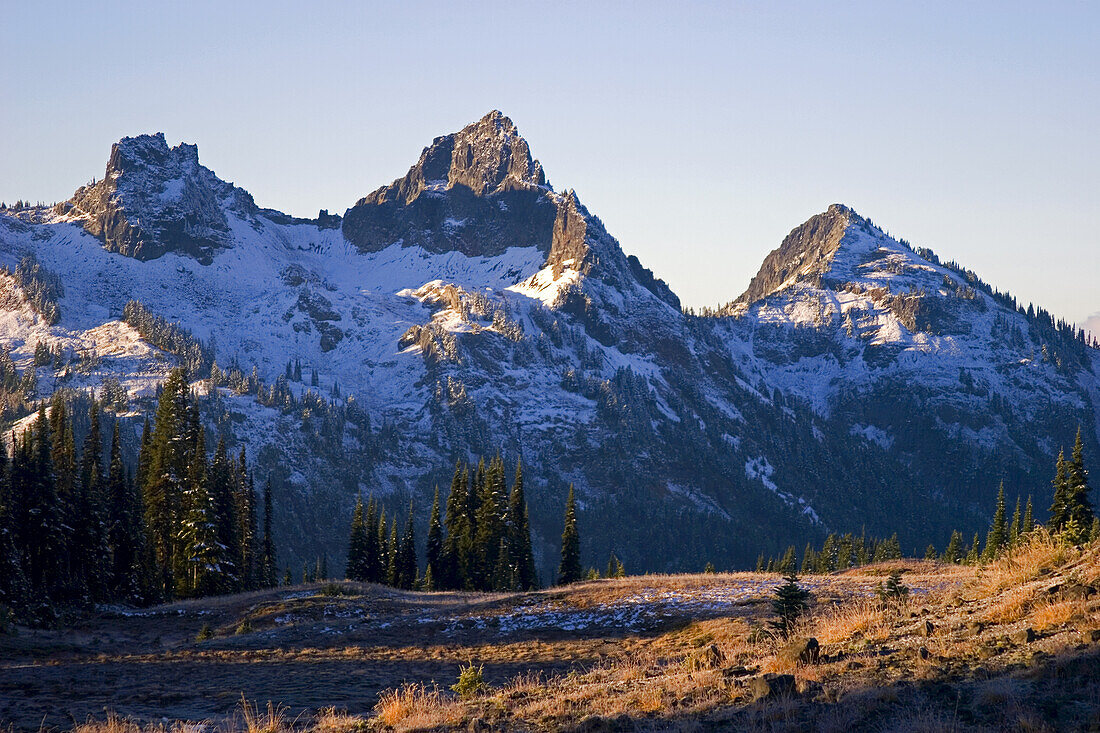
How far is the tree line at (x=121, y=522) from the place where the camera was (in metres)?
49.1

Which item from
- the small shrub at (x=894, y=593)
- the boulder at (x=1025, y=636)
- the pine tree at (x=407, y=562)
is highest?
the boulder at (x=1025, y=636)

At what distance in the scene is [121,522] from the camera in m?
62.3

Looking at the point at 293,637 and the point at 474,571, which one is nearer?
the point at 293,637

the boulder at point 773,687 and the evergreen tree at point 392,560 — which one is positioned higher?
the boulder at point 773,687

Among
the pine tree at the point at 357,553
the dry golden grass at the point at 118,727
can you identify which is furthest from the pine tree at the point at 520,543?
the dry golden grass at the point at 118,727

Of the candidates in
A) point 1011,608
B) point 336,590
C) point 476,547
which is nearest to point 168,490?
point 476,547

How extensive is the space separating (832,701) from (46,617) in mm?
37468

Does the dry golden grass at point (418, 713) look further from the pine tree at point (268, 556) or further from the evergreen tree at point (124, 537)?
the pine tree at point (268, 556)

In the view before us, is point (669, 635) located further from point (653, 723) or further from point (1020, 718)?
point (1020, 718)

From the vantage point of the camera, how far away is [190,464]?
7181 centimetres

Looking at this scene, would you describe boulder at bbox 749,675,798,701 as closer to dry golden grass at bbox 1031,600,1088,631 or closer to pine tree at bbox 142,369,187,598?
dry golden grass at bbox 1031,600,1088,631

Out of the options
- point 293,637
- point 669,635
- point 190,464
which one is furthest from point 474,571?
point 669,635

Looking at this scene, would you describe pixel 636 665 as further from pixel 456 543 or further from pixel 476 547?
pixel 456 543

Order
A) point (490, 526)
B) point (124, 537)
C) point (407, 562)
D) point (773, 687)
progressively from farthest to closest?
point (407, 562) < point (490, 526) < point (124, 537) < point (773, 687)
